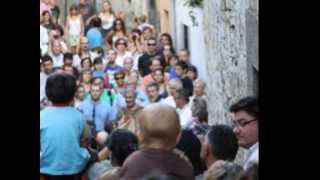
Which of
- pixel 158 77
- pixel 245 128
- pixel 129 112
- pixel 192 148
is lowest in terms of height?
pixel 192 148

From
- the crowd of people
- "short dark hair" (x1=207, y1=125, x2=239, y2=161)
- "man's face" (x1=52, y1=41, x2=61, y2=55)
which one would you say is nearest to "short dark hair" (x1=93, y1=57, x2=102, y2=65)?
the crowd of people

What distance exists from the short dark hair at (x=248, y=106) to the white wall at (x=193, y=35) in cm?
25

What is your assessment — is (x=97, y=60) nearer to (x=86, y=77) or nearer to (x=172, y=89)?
(x=86, y=77)

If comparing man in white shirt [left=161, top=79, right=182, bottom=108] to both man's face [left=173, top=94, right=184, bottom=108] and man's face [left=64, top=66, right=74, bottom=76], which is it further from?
man's face [left=64, top=66, right=74, bottom=76]

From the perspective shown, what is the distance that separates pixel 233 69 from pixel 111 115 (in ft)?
2.62

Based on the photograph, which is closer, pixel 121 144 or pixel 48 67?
pixel 121 144

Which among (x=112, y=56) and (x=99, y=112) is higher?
(x=112, y=56)

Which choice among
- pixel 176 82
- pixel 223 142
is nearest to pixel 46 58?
pixel 176 82

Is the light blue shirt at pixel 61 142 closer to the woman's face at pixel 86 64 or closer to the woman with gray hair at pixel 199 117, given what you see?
the woman's face at pixel 86 64

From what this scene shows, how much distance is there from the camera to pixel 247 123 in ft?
20.7

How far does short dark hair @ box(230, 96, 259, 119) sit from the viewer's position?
6.29m

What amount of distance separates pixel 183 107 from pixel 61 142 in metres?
0.76
